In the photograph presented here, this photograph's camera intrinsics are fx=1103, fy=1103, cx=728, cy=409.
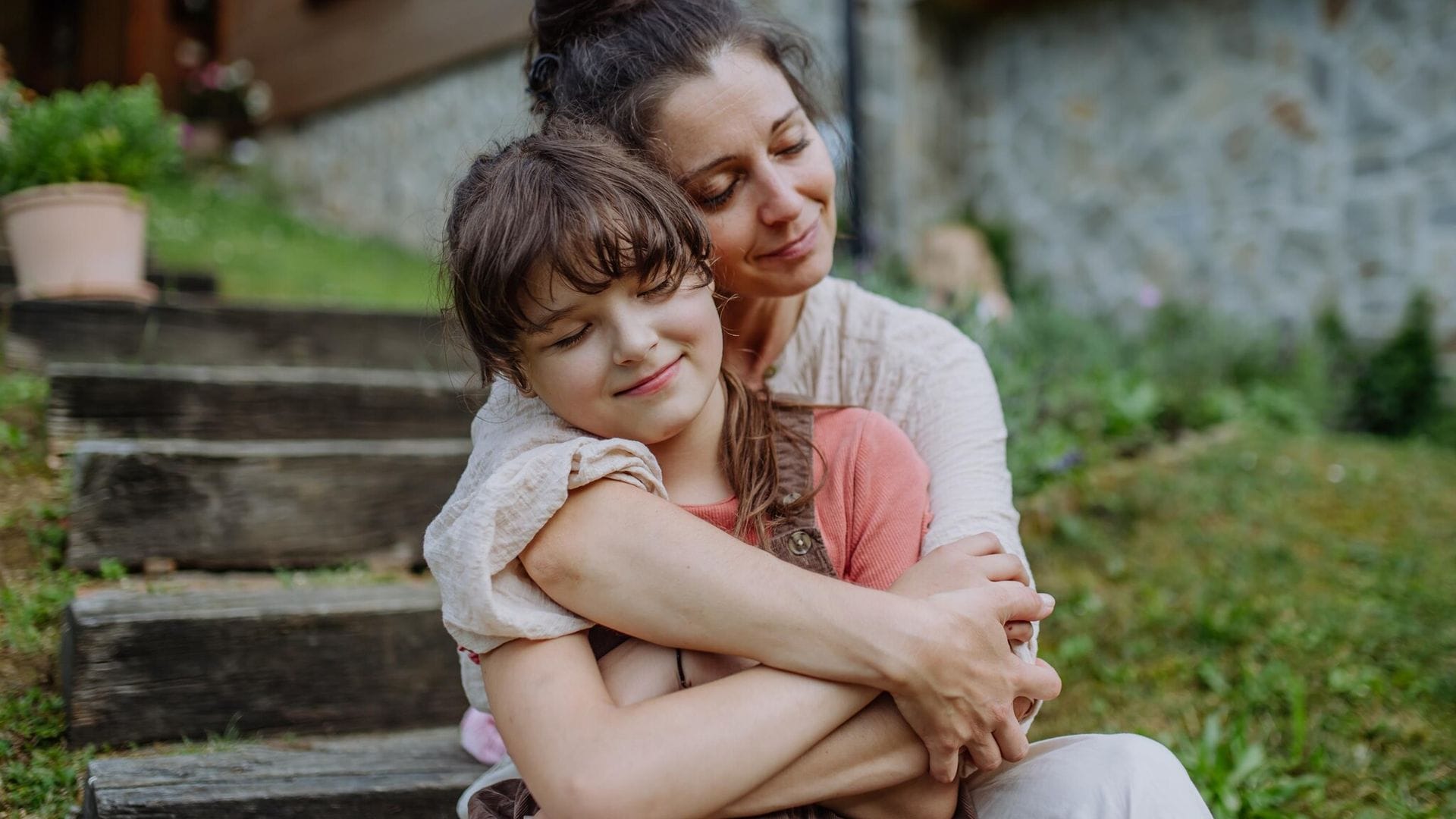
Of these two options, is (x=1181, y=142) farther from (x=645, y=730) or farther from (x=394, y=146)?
(x=394, y=146)

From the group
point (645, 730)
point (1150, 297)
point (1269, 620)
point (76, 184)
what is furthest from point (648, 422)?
point (1150, 297)

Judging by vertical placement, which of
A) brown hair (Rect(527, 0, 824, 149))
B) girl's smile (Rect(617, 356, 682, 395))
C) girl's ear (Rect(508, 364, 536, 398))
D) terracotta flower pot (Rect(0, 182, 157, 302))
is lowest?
terracotta flower pot (Rect(0, 182, 157, 302))

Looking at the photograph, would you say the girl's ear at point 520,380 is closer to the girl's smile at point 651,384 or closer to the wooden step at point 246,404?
the girl's smile at point 651,384

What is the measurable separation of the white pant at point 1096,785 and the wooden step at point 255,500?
1781 mm

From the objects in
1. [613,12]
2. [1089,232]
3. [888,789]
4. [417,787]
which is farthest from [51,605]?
[1089,232]

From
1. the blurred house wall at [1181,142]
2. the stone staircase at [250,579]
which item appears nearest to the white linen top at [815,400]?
the stone staircase at [250,579]

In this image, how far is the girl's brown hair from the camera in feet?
4.57

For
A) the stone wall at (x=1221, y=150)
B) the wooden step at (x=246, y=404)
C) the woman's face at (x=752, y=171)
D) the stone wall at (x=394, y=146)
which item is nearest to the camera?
the woman's face at (x=752, y=171)

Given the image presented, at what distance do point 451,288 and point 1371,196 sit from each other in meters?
5.37

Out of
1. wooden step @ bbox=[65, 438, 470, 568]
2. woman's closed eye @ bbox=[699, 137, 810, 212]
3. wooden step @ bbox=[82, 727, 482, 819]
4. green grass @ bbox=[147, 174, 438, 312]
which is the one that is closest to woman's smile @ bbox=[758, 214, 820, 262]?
woman's closed eye @ bbox=[699, 137, 810, 212]

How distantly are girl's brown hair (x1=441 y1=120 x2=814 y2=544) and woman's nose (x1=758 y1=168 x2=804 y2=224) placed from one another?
24cm

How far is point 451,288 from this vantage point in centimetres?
154

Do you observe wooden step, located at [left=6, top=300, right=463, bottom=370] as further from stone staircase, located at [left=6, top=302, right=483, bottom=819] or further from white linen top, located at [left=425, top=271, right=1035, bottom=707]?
white linen top, located at [left=425, top=271, right=1035, bottom=707]

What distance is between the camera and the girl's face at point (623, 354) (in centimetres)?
141
